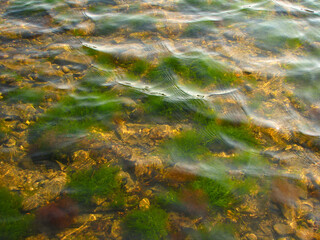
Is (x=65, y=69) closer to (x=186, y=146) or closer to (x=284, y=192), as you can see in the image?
(x=186, y=146)

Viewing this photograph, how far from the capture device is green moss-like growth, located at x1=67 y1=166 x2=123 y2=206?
209 centimetres

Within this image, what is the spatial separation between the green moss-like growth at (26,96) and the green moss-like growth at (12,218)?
4.15 ft

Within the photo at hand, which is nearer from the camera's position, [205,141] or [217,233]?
[217,233]

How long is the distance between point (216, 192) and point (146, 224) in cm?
76

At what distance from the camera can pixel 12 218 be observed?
1.85 m

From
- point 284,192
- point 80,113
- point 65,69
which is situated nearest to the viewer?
point 284,192

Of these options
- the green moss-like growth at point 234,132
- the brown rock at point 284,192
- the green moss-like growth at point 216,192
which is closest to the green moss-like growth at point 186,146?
the green moss-like growth at point 234,132

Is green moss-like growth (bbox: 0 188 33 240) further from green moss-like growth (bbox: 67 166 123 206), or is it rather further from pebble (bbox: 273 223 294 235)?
pebble (bbox: 273 223 294 235)

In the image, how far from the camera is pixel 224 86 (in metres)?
3.38

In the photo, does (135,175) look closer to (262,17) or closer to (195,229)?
(195,229)

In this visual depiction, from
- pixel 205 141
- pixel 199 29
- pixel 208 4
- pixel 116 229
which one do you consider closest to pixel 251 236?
pixel 205 141

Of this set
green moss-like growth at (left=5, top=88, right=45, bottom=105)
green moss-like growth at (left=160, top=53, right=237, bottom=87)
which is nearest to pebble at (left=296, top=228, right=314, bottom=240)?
green moss-like growth at (left=160, top=53, right=237, bottom=87)

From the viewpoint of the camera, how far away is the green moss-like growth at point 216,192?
2127 millimetres

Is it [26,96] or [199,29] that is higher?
[199,29]
